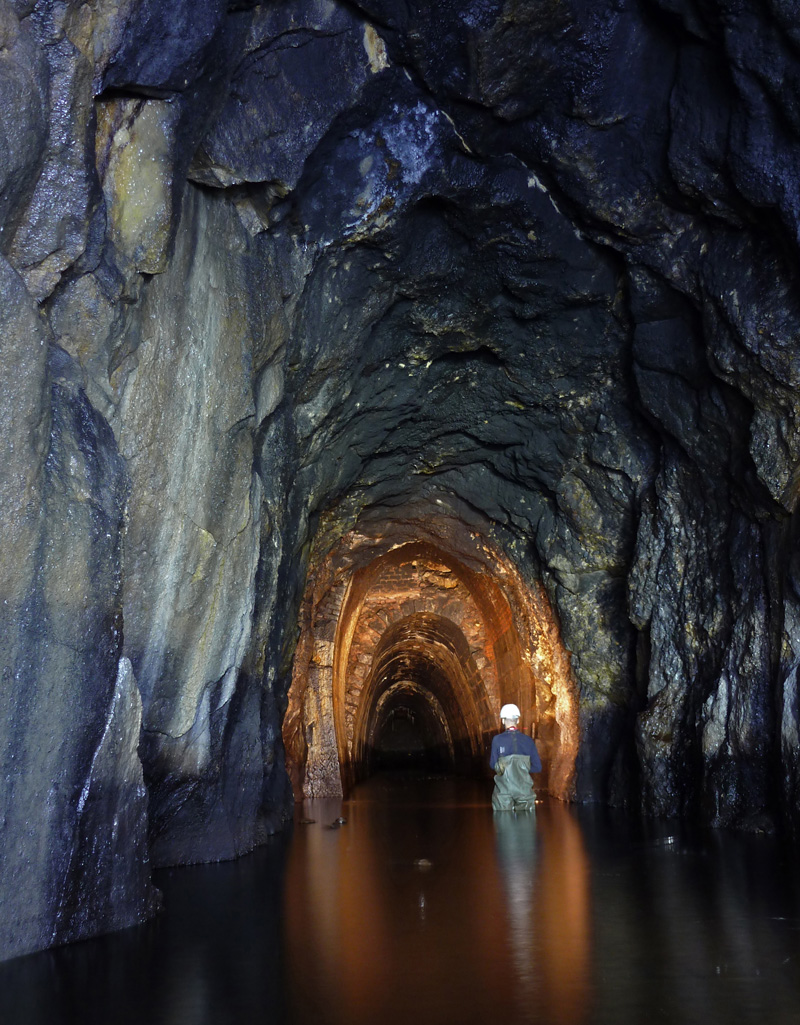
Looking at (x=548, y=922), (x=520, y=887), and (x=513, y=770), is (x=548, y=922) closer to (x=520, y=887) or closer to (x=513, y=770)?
(x=520, y=887)

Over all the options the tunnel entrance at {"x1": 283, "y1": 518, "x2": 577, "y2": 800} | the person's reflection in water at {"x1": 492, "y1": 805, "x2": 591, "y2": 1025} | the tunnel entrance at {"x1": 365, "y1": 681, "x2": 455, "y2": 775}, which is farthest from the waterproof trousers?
the tunnel entrance at {"x1": 365, "y1": 681, "x2": 455, "y2": 775}

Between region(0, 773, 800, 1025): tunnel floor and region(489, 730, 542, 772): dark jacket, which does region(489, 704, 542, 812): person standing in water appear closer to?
region(489, 730, 542, 772): dark jacket

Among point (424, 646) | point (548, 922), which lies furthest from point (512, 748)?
point (424, 646)

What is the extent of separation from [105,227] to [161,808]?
393 centimetres

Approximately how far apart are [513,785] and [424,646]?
11.8 m

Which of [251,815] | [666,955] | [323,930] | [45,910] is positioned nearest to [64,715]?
[45,910]

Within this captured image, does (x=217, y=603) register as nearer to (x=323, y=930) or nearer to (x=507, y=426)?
(x=323, y=930)

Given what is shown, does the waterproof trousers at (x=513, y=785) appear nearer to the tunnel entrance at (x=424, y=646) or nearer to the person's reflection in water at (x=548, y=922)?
the tunnel entrance at (x=424, y=646)

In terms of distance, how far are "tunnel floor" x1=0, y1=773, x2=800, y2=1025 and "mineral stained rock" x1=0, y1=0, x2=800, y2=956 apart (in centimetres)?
65

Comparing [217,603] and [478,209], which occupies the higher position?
[478,209]

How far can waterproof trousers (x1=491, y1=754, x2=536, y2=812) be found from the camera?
37.3 ft

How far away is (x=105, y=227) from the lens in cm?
500

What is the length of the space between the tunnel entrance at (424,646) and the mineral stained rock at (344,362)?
1.75 meters

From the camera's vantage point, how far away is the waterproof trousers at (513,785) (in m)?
11.4
